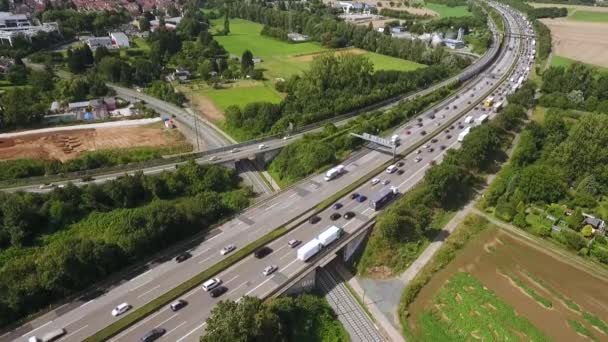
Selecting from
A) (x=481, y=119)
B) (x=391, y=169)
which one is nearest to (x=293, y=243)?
(x=391, y=169)

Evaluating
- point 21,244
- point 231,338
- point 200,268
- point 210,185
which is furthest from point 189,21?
point 231,338

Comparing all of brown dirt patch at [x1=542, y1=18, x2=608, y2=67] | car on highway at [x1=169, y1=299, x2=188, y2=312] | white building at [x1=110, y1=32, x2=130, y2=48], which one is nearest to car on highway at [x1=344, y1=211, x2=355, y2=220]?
car on highway at [x1=169, y1=299, x2=188, y2=312]

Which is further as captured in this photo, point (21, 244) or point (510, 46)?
point (510, 46)

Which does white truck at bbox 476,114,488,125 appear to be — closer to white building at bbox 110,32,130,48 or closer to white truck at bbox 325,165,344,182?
white truck at bbox 325,165,344,182

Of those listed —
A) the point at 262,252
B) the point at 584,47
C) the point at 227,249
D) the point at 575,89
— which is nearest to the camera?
the point at 262,252

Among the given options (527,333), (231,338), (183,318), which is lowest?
(527,333)

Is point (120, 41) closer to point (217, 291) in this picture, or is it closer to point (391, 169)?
point (391, 169)

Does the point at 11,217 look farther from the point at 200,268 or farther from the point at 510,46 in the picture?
the point at 510,46
